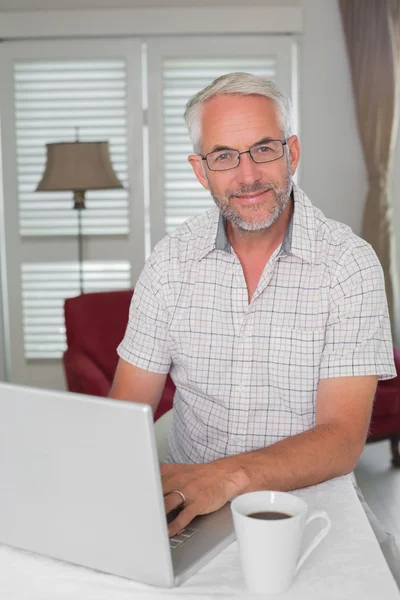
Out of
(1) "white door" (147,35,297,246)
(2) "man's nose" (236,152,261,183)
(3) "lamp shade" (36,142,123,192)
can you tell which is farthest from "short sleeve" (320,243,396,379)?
(1) "white door" (147,35,297,246)

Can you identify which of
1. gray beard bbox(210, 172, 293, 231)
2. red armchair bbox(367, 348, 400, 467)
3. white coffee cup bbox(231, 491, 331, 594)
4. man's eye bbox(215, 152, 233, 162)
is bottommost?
red armchair bbox(367, 348, 400, 467)

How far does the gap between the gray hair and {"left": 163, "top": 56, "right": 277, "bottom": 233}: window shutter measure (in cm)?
270

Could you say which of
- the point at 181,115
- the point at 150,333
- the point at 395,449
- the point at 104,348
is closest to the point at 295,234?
the point at 150,333

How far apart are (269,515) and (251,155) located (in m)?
0.80

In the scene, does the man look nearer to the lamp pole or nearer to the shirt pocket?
the shirt pocket

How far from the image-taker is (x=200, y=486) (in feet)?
3.63

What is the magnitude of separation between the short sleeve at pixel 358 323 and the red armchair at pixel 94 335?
164 cm

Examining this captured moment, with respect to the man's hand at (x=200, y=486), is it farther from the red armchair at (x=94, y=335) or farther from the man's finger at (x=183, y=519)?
the red armchair at (x=94, y=335)

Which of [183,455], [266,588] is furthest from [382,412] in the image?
[266,588]

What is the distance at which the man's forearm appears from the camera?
3.82 ft

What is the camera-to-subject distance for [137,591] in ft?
2.86

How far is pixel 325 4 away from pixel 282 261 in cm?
313

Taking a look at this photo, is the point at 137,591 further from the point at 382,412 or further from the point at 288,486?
the point at 382,412

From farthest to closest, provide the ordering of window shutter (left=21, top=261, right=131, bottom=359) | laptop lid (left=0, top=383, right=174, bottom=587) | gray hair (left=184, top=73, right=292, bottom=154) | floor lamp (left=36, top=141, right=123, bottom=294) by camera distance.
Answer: window shutter (left=21, top=261, right=131, bottom=359), floor lamp (left=36, top=141, right=123, bottom=294), gray hair (left=184, top=73, right=292, bottom=154), laptop lid (left=0, top=383, right=174, bottom=587)
